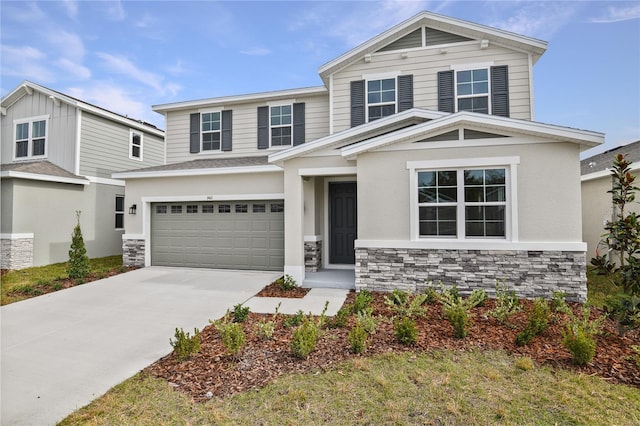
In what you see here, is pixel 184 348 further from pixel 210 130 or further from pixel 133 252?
pixel 210 130

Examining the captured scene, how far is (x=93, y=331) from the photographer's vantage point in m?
5.38

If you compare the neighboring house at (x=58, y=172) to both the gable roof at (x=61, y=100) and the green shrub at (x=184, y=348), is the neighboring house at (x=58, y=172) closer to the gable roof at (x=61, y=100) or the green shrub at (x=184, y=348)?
the gable roof at (x=61, y=100)

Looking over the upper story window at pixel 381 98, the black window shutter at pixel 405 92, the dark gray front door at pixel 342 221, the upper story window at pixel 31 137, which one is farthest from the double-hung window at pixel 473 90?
the upper story window at pixel 31 137

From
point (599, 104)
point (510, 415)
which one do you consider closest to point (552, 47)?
point (599, 104)

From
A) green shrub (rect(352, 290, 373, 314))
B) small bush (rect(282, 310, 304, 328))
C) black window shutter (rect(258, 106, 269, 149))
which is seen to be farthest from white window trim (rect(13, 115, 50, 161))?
green shrub (rect(352, 290, 373, 314))

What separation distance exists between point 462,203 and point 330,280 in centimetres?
362

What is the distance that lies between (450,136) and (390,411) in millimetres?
5779

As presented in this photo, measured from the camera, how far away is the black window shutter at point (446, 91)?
31.5 feet

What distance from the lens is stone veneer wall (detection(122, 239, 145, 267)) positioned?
10883mm

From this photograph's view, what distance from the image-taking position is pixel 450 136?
7.08m

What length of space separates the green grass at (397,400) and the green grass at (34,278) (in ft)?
20.7

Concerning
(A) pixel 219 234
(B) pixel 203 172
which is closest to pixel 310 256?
(A) pixel 219 234

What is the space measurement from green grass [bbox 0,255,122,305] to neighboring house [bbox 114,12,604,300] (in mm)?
Answer: 1698

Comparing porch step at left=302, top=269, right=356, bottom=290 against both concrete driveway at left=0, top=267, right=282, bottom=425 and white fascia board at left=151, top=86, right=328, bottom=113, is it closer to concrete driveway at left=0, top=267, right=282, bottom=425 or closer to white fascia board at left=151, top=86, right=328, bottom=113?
concrete driveway at left=0, top=267, right=282, bottom=425
